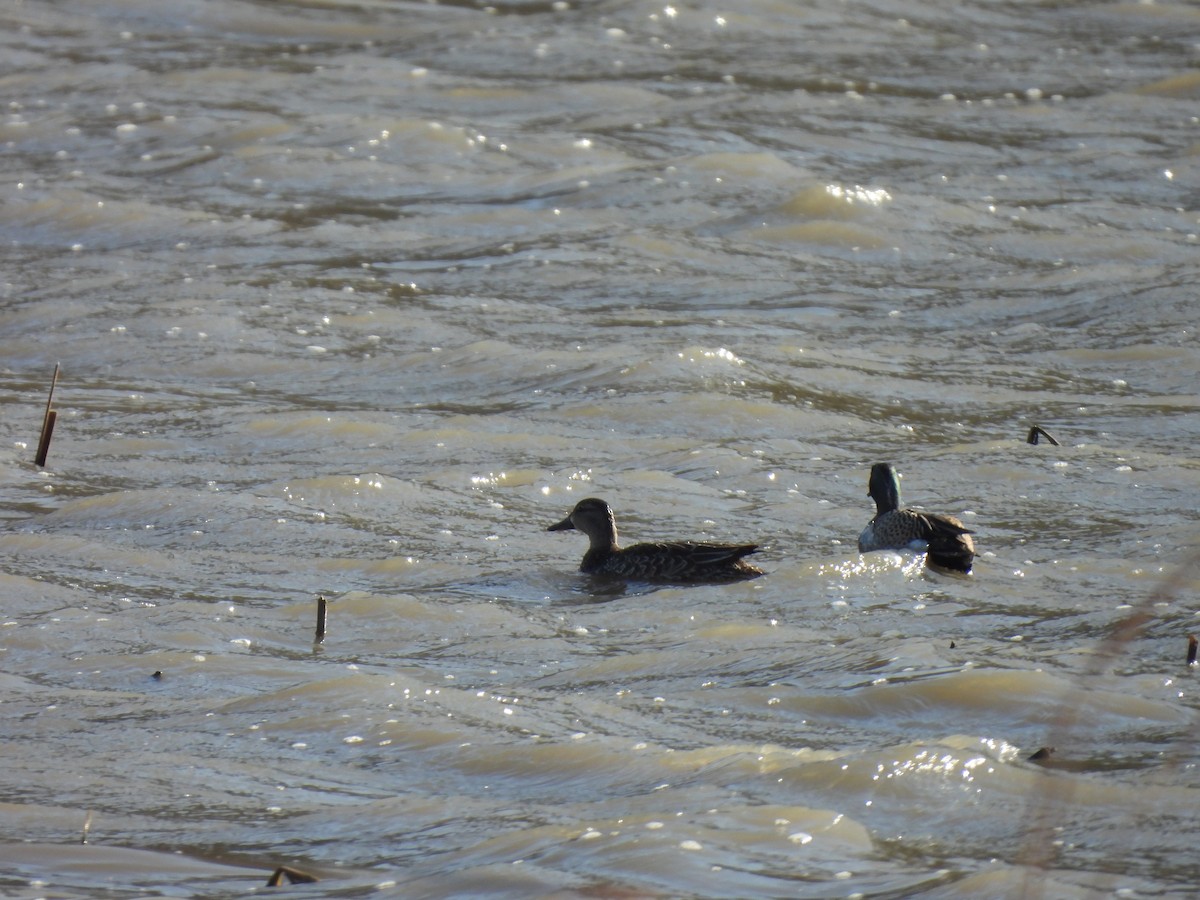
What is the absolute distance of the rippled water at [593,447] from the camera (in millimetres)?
4695

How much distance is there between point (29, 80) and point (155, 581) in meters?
11.7

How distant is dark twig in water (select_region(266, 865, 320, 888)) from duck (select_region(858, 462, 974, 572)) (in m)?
3.34

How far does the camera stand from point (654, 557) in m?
7.16

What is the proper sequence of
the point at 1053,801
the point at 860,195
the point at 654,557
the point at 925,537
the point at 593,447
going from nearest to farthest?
the point at 1053,801 < the point at 925,537 < the point at 654,557 < the point at 593,447 < the point at 860,195

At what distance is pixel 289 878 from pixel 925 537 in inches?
133

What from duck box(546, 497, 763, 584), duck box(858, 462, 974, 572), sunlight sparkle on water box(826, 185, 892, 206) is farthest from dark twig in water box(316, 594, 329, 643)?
sunlight sparkle on water box(826, 185, 892, 206)

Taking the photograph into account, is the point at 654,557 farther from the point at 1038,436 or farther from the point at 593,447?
the point at 1038,436

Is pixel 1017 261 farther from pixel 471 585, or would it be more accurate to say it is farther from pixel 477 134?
pixel 471 585

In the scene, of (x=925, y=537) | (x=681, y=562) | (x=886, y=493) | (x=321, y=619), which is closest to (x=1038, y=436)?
(x=886, y=493)

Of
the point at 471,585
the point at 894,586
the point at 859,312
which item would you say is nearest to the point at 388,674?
the point at 471,585

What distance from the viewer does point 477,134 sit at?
15594 millimetres

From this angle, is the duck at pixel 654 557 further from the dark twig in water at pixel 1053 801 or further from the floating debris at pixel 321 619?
the dark twig in water at pixel 1053 801

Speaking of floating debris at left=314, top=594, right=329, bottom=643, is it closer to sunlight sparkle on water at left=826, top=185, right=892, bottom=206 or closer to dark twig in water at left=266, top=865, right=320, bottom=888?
dark twig in water at left=266, top=865, right=320, bottom=888

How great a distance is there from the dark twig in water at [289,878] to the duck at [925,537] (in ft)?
11.0
